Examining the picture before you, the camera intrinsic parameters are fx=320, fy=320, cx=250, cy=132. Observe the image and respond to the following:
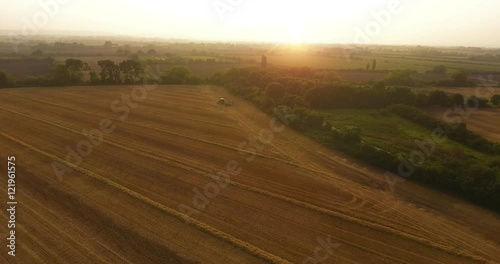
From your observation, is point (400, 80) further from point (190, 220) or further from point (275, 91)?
point (190, 220)

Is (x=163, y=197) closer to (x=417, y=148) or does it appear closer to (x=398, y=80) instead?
(x=417, y=148)

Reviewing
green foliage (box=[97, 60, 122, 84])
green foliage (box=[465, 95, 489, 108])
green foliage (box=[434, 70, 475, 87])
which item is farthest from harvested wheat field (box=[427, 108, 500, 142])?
green foliage (box=[97, 60, 122, 84])

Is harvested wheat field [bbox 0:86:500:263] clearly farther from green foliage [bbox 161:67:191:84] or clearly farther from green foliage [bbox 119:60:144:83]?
green foliage [bbox 161:67:191:84]

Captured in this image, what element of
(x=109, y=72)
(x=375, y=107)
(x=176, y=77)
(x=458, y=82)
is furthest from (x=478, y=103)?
(x=109, y=72)

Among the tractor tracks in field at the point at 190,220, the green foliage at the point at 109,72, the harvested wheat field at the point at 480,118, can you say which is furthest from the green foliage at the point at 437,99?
the green foliage at the point at 109,72

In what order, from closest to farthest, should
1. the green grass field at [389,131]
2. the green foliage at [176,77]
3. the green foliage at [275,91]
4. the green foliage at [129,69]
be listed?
1. the green grass field at [389,131]
2. the green foliage at [275,91]
3. the green foliage at [129,69]
4. the green foliage at [176,77]

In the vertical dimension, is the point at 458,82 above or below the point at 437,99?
above

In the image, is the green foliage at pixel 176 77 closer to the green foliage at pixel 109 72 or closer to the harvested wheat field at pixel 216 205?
the green foliage at pixel 109 72

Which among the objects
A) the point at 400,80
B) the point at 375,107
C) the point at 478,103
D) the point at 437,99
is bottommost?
the point at 375,107

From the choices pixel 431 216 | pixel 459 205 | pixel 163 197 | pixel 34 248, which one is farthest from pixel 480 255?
pixel 34 248
